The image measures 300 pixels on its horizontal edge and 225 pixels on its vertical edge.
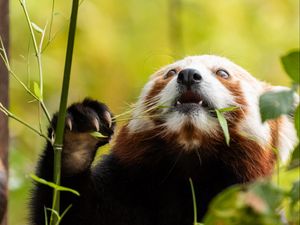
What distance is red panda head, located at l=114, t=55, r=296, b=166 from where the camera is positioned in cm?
361

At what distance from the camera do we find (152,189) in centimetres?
389

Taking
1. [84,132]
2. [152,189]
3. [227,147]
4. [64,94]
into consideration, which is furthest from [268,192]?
[152,189]

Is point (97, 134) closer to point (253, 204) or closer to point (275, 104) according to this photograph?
point (275, 104)

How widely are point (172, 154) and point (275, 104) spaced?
189 cm

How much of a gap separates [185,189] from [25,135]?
475 cm

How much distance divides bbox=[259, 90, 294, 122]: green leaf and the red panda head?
4.58ft

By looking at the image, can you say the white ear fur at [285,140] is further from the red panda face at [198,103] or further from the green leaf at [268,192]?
the green leaf at [268,192]

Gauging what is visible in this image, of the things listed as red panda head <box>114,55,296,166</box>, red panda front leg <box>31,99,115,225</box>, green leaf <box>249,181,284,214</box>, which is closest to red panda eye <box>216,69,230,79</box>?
red panda head <box>114,55,296,166</box>

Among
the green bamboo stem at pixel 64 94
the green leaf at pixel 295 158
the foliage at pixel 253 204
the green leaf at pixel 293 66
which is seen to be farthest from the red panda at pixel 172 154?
the foliage at pixel 253 204

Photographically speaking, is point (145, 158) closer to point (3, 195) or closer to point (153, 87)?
point (153, 87)

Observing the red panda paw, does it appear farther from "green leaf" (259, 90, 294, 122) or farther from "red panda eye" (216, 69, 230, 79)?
"green leaf" (259, 90, 294, 122)

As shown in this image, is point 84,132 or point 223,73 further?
point 223,73

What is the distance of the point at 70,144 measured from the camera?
11.1 ft

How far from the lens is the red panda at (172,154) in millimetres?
3576
